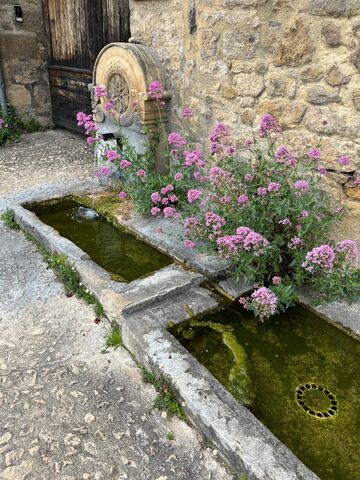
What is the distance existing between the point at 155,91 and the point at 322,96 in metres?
1.38

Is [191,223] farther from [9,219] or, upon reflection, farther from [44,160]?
[44,160]

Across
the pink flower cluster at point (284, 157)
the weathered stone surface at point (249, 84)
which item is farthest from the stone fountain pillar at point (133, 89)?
the pink flower cluster at point (284, 157)

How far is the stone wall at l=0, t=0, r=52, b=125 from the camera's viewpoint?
6.39 metres

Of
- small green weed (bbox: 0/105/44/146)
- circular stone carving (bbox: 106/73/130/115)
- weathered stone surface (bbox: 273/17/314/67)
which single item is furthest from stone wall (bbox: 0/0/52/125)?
weathered stone surface (bbox: 273/17/314/67)

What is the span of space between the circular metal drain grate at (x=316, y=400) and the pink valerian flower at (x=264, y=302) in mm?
419

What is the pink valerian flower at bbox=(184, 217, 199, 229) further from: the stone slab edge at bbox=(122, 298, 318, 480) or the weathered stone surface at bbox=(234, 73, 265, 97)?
the weathered stone surface at bbox=(234, 73, 265, 97)

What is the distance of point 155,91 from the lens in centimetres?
335

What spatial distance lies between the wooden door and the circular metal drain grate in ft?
13.6

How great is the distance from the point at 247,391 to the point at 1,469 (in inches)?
44.2

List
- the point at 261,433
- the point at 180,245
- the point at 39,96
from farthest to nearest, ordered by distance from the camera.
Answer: the point at 39,96 < the point at 180,245 < the point at 261,433

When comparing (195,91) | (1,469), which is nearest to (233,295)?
(1,469)

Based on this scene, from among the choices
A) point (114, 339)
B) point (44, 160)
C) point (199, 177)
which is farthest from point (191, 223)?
point (44, 160)

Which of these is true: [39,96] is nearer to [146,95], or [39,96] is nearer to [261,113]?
[146,95]

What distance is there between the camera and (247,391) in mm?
1972
